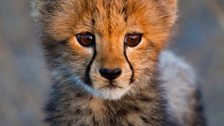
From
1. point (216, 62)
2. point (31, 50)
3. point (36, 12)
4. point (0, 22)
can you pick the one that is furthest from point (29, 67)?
point (36, 12)

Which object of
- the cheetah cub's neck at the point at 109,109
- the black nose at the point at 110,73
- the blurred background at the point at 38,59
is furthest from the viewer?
the blurred background at the point at 38,59

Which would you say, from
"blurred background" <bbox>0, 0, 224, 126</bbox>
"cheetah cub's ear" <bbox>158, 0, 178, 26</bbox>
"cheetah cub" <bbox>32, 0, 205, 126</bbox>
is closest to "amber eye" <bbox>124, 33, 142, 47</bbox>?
"cheetah cub" <bbox>32, 0, 205, 126</bbox>

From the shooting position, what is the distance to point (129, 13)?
3518 mm

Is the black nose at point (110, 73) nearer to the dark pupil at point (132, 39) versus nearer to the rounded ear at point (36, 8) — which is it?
the dark pupil at point (132, 39)

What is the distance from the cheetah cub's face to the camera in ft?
11.3

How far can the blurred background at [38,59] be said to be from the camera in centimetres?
563

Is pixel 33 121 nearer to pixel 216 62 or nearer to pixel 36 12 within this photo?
pixel 216 62

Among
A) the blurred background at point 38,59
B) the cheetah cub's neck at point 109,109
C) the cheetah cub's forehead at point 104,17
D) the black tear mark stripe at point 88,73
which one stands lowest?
the blurred background at point 38,59

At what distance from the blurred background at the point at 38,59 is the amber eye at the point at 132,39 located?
142 centimetres

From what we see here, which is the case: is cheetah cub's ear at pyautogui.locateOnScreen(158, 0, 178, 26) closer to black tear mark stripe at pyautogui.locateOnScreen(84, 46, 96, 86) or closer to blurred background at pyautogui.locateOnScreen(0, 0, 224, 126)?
black tear mark stripe at pyautogui.locateOnScreen(84, 46, 96, 86)

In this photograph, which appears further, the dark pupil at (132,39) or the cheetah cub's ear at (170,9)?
the cheetah cub's ear at (170,9)

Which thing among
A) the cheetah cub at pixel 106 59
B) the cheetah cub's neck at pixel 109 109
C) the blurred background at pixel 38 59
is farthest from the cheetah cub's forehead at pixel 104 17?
the blurred background at pixel 38 59

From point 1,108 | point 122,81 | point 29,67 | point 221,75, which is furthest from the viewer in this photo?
point 29,67

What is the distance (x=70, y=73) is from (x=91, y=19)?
0.25 m
